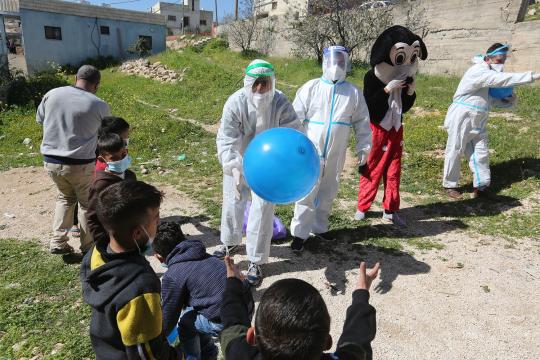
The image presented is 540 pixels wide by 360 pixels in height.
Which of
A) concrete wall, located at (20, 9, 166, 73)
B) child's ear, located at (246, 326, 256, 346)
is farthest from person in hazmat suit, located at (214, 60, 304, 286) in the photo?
concrete wall, located at (20, 9, 166, 73)

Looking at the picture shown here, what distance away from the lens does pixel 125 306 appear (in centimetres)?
167

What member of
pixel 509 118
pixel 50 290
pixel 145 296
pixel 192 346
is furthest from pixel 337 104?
Result: pixel 509 118

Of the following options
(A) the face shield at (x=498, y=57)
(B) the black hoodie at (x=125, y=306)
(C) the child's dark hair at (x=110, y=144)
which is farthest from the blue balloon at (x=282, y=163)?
(A) the face shield at (x=498, y=57)

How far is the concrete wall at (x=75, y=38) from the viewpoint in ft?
67.7

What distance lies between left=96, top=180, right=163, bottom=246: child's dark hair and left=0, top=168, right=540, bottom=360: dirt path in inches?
76.1

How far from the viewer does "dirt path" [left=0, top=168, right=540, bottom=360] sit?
299 centimetres

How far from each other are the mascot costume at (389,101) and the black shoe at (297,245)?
106 cm

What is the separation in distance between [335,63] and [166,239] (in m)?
2.43

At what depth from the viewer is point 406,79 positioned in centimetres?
467

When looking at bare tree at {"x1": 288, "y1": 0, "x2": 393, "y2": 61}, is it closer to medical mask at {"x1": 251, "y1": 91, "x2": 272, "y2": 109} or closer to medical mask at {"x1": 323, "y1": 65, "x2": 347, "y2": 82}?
medical mask at {"x1": 323, "y1": 65, "x2": 347, "y2": 82}

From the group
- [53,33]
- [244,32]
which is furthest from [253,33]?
[53,33]

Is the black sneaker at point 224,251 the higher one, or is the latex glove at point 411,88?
the latex glove at point 411,88

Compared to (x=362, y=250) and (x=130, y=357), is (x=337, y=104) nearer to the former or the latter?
(x=362, y=250)

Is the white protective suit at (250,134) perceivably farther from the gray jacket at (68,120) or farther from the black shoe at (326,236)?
the gray jacket at (68,120)
